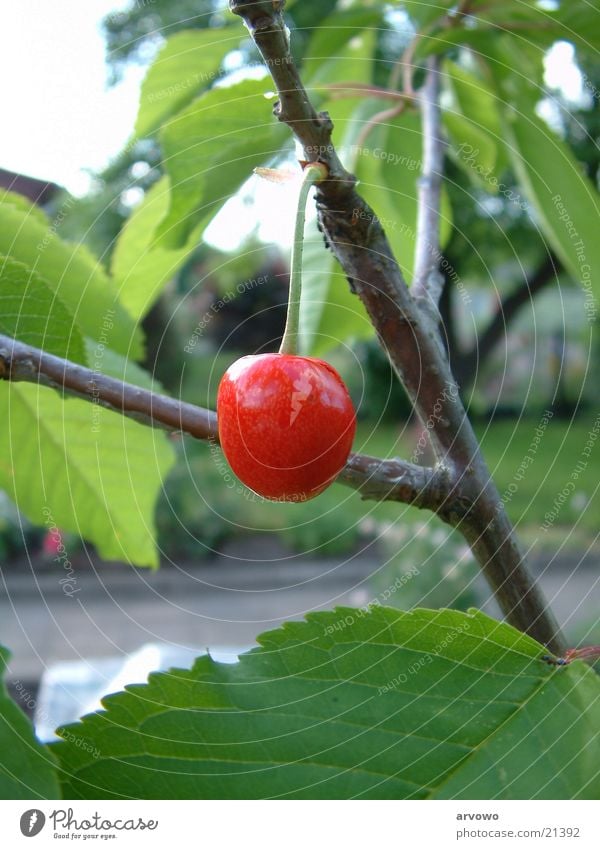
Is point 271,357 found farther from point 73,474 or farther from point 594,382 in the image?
point 594,382

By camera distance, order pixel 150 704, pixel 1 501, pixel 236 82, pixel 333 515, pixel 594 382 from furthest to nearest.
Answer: pixel 594 382, pixel 333 515, pixel 1 501, pixel 236 82, pixel 150 704

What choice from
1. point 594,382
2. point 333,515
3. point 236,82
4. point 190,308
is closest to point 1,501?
point 333,515

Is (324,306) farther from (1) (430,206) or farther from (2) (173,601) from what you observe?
(2) (173,601)

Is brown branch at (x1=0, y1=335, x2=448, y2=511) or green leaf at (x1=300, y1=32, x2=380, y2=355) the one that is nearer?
brown branch at (x1=0, y1=335, x2=448, y2=511)

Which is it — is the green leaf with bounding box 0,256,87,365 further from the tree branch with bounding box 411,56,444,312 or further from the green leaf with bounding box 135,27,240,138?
the green leaf with bounding box 135,27,240,138

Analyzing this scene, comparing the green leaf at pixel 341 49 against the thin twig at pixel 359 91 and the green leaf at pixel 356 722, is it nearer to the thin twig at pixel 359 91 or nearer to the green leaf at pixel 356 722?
the thin twig at pixel 359 91

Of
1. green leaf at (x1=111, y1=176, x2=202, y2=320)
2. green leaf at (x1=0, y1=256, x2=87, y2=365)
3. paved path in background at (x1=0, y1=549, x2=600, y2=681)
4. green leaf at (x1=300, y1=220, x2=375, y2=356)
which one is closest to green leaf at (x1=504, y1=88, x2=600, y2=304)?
green leaf at (x1=300, y1=220, x2=375, y2=356)

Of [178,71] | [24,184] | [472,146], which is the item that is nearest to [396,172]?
[472,146]
